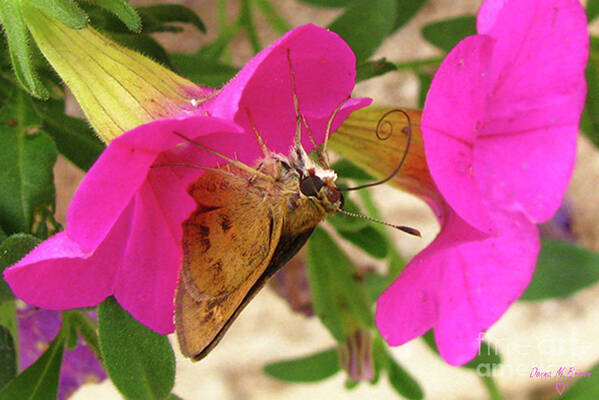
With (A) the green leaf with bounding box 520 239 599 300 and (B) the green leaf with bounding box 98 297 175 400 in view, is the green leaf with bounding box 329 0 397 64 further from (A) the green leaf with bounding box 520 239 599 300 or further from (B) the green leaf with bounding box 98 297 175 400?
(A) the green leaf with bounding box 520 239 599 300

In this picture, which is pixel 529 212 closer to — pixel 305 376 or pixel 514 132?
pixel 514 132

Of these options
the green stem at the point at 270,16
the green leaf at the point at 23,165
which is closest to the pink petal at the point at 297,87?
the green leaf at the point at 23,165

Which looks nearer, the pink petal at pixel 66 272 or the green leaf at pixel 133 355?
the pink petal at pixel 66 272

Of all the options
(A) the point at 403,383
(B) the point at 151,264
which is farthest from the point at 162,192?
(A) the point at 403,383

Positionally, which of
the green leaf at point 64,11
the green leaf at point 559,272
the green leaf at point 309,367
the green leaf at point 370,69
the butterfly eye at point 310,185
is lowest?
the green leaf at point 309,367

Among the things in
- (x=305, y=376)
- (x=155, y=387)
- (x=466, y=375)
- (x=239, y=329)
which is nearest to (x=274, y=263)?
(x=155, y=387)

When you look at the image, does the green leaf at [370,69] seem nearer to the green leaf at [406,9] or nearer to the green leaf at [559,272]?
the green leaf at [406,9]

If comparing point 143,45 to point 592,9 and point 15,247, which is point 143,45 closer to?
point 15,247
